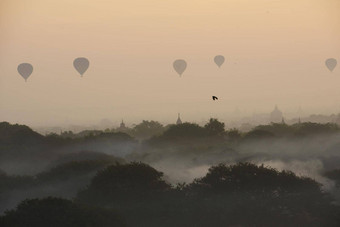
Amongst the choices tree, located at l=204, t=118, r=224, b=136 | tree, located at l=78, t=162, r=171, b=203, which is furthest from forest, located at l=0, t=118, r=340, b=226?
tree, located at l=204, t=118, r=224, b=136

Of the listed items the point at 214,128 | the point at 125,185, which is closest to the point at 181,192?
the point at 125,185

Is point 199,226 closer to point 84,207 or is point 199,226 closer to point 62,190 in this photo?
point 84,207

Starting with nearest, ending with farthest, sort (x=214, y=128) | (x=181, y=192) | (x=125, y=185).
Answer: (x=181, y=192) → (x=125, y=185) → (x=214, y=128)

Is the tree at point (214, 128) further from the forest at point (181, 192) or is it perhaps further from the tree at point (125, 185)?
the tree at point (125, 185)

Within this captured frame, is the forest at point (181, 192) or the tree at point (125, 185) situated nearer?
the forest at point (181, 192)

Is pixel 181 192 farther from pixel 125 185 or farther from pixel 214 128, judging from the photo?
pixel 214 128

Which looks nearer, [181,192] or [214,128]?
[181,192]

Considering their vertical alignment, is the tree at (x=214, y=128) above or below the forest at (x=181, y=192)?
above

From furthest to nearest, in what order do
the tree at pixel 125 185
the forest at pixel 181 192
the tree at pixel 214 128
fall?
1. the tree at pixel 214 128
2. the tree at pixel 125 185
3. the forest at pixel 181 192

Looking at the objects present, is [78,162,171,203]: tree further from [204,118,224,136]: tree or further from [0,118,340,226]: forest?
[204,118,224,136]: tree

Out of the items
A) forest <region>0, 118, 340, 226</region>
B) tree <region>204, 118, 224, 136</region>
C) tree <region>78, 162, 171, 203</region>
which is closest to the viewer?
forest <region>0, 118, 340, 226</region>

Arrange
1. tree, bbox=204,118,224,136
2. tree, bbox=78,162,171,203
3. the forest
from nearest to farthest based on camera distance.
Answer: the forest < tree, bbox=78,162,171,203 < tree, bbox=204,118,224,136

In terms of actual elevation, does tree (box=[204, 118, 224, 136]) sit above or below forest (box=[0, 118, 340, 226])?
above

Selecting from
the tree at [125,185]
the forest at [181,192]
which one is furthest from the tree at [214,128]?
the tree at [125,185]
